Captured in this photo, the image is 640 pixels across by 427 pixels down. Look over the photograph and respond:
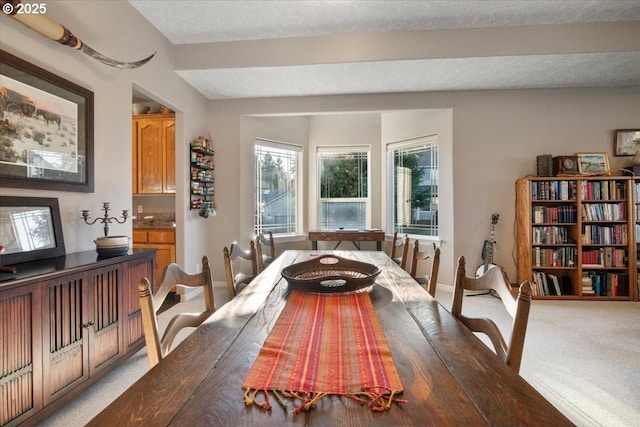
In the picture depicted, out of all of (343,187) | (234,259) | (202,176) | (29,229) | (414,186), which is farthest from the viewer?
(343,187)

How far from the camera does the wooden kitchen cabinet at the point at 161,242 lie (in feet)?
12.5

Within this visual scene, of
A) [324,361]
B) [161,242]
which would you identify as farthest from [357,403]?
[161,242]

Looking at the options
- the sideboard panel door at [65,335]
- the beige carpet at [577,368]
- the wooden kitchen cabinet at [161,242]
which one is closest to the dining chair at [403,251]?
the beige carpet at [577,368]

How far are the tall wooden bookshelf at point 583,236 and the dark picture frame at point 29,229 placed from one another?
15.3ft

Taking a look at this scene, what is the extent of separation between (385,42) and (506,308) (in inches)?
119

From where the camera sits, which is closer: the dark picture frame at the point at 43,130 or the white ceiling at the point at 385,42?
the dark picture frame at the point at 43,130

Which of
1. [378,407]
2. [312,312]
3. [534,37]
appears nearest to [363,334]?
[312,312]

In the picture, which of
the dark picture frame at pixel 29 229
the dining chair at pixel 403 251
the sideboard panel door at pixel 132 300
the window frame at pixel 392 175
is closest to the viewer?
the dark picture frame at pixel 29 229

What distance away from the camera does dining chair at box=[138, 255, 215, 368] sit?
0.96 metres

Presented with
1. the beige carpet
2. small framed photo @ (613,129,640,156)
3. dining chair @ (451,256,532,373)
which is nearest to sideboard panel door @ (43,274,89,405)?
the beige carpet

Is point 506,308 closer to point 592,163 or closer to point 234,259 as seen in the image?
point 234,259

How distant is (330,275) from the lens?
65.4 inches

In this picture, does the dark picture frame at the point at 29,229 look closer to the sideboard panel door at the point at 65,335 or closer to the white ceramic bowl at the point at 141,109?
the sideboard panel door at the point at 65,335

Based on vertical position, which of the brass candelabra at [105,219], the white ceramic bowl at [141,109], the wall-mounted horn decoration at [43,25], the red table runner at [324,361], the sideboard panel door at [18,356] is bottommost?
the sideboard panel door at [18,356]
